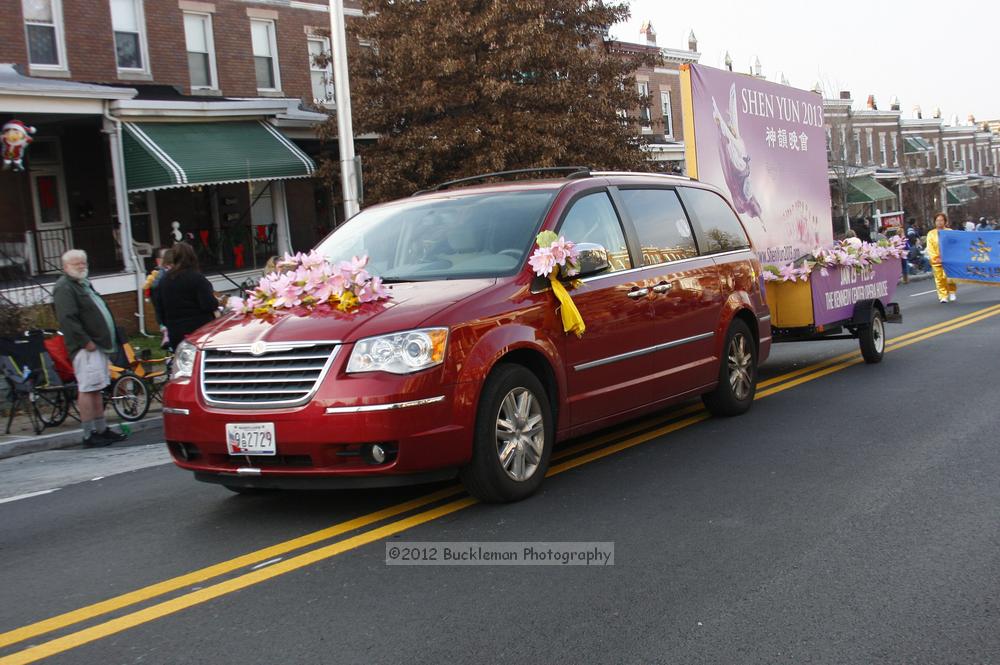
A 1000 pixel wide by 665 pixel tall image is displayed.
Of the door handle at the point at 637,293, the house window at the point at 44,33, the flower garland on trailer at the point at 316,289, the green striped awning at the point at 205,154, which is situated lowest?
the door handle at the point at 637,293

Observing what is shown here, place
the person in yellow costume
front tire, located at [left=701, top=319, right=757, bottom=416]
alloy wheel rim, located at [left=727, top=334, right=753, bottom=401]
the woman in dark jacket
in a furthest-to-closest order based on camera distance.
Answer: the person in yellow costume
the woman in dark jacket
alloy wheel rim, located at [left=727, top=334, right=753, bottom=401]
front tire, located at [left=701, top=319, right=757, bottom=416]

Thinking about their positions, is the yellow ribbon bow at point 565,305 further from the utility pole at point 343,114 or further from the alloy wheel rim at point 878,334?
the utility pole at point 343,114

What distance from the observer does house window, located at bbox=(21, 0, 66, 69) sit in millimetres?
21234

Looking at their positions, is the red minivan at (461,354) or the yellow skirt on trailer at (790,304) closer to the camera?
the red minivan at (461,354)

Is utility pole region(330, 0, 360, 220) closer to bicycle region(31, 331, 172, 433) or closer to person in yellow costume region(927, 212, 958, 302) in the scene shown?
bicycle region(31, 331, 172, 433)

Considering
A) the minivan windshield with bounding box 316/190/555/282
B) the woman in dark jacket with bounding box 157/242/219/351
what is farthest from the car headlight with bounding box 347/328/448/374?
the woman in dark jacket with bounding box 157/242/219/351

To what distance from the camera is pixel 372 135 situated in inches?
939

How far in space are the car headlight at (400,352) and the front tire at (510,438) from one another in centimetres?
43

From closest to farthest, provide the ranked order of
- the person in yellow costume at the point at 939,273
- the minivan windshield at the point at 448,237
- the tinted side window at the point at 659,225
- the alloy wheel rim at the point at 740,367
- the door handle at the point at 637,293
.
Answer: the minivan windshield at the point at 448,237
the door handle at the point at 637,293
the tinted side window at the point at 659,225
the alloy wheel rim at the point at 740,367
the person in yellow costume at the point at 939,273

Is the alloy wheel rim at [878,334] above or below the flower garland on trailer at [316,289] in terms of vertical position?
below

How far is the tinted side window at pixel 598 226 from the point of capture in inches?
265

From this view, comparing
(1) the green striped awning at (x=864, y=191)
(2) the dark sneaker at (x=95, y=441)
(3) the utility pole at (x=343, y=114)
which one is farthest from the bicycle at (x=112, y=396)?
(1) the green striped awning at (x=864, y=191)

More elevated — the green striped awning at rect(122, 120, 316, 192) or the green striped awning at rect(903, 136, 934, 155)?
the green striped awning at rect(903, 136, 934, 155)

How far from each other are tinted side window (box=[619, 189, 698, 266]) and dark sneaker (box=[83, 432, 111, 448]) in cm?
584
